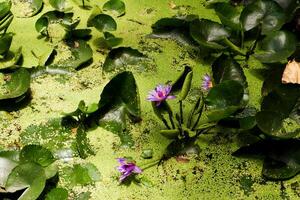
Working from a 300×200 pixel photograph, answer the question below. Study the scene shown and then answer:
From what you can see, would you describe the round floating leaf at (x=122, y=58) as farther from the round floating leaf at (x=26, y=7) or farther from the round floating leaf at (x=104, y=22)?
the round floating leaf at (x=26, y=7)

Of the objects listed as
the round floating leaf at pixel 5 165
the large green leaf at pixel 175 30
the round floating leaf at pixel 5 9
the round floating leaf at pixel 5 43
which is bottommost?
the round floating leaf at pixel 5 165

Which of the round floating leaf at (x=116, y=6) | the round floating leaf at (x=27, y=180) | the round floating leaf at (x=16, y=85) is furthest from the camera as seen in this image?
the round floating leaf at (x=116, y=6)

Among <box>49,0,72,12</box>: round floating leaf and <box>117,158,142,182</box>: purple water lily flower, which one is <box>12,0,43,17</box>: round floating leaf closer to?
<box>49,0,72,12</box>: round floating leaf

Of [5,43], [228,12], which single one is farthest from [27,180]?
[228,12]

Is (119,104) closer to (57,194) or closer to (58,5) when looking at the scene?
(57,194)

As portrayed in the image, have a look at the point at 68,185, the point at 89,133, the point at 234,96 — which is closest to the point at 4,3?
the point at 89,133

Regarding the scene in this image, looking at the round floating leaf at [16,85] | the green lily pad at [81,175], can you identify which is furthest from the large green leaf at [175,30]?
the green lily pad at [81,175]

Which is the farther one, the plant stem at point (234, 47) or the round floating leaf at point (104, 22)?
the round floating leaf at point (104, 22)
